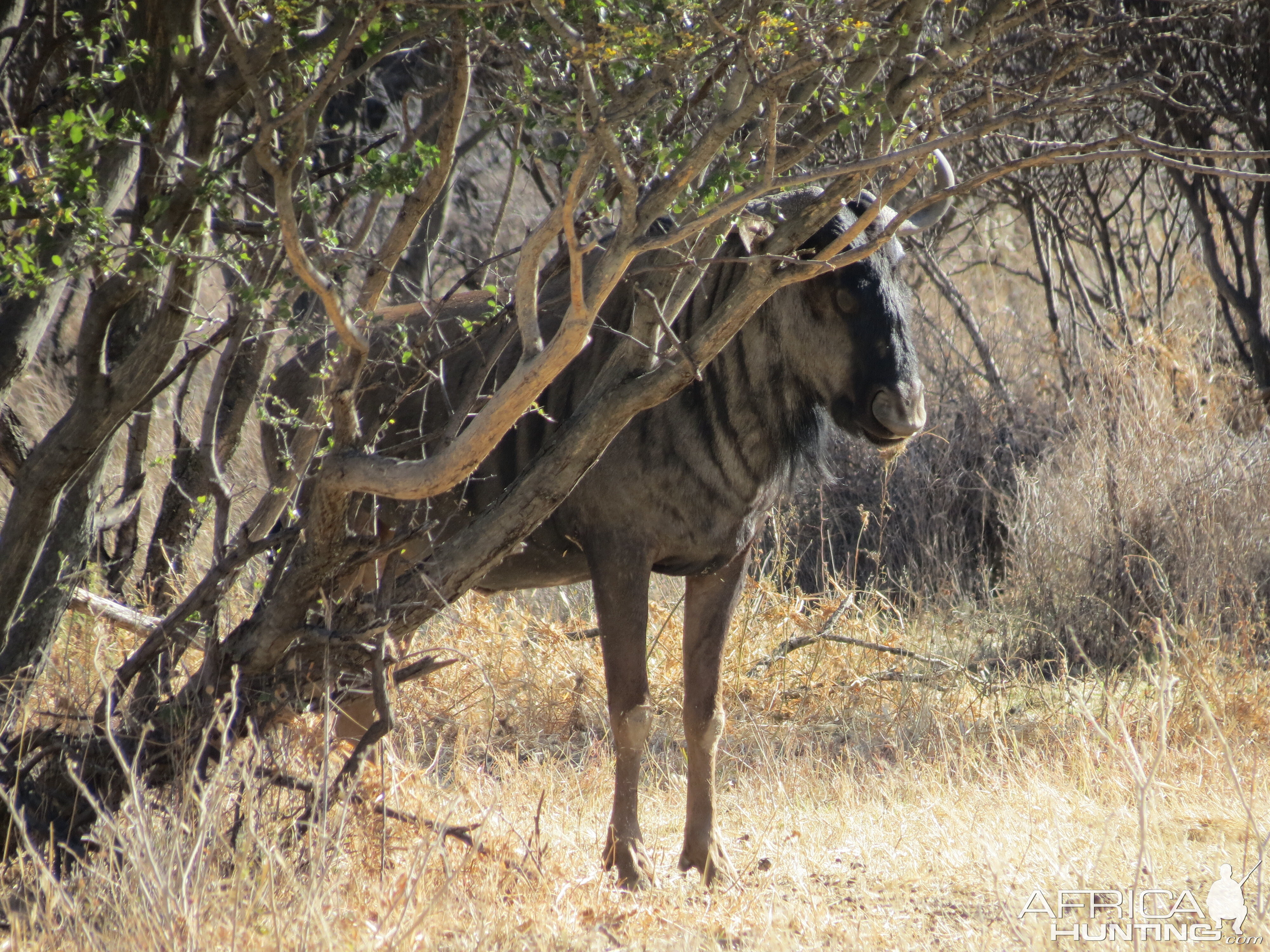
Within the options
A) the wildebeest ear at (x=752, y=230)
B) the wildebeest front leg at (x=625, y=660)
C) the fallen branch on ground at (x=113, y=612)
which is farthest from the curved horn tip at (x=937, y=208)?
the fallen branch on ground at (x=113, y=612)

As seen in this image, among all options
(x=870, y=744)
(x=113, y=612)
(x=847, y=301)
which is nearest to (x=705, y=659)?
(x=847, y=301)

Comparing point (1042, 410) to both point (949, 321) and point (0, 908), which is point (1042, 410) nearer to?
point (949, 321)

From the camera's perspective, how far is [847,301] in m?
3.51

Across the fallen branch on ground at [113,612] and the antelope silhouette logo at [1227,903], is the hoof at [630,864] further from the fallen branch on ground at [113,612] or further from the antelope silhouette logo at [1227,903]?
the fallen branch on ground at [113,612]

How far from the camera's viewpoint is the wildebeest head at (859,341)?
3432 mm

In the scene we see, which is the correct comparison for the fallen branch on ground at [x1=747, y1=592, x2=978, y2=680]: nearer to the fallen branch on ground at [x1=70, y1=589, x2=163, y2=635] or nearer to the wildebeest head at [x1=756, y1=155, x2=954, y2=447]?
the wildebeest head at [x1=756, y1=155, x2=954, y2=447]

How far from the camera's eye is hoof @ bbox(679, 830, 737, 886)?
Result: 3598 millimetres

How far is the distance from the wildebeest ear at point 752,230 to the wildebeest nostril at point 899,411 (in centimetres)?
57

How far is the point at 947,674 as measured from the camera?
579 centimetres

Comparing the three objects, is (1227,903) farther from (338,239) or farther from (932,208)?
(338,239)

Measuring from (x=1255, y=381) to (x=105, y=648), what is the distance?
7438 mm

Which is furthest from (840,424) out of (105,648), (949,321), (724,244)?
(949,321)

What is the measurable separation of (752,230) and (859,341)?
0.46m

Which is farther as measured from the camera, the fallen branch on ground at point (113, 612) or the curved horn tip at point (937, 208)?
the fallen branch on ground at point (113, 612)
